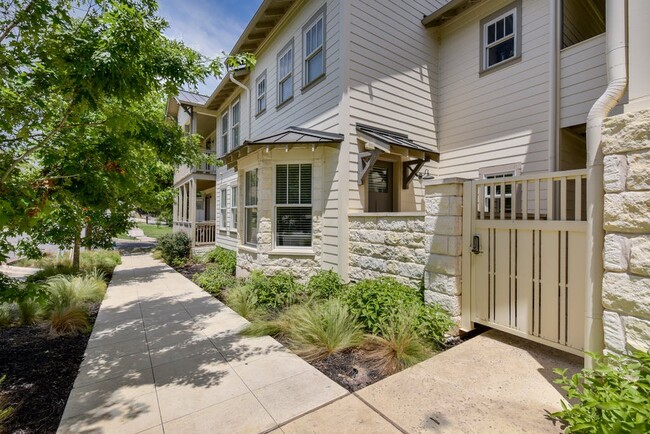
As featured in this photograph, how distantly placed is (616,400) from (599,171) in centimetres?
189

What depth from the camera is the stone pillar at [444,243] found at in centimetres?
430

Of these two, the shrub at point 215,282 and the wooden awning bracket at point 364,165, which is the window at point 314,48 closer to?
the wooden awning bracket at point 364,165

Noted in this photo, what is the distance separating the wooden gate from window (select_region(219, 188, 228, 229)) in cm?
1032

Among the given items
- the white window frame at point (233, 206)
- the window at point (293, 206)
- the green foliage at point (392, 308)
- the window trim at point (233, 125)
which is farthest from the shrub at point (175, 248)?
the green foliage at point (392, 308)

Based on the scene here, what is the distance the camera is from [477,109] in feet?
23.9

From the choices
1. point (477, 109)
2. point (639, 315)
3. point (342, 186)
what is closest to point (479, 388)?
point (639, 315)

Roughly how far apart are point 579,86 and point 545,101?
542mm

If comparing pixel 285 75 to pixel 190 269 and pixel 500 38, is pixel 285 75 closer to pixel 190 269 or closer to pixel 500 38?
pixel 500 38

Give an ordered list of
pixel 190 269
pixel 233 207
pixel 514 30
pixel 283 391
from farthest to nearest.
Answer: pixel 233 207 < pixel 190 269 < pixel 514 30 < pixel 283 391

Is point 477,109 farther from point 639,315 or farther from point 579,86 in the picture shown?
point 639,315

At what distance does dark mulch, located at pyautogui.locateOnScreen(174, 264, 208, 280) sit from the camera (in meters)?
10.1

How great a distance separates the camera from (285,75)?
8680 mm

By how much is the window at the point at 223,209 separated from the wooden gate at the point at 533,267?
406 inches

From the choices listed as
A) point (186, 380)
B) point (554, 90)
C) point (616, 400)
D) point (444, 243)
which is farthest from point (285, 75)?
point (616, 400)
